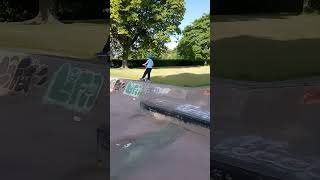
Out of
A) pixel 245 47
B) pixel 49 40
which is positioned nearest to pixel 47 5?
pixel 49 40

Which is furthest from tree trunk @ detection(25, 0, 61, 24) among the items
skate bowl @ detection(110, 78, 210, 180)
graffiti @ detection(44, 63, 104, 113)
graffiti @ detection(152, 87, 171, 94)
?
skate bowl @ detection(110, 78, 210, 180)

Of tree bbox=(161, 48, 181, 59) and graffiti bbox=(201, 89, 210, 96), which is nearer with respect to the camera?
graffiti bbox=(201, 89, 210, 96)

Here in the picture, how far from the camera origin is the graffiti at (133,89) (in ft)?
45.9

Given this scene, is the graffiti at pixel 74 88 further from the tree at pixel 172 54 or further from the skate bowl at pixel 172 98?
the tree at pixel 172 54

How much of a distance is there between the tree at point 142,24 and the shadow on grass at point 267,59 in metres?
4.96

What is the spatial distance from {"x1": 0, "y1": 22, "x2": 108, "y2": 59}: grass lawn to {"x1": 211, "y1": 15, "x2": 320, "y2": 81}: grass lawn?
207 inches

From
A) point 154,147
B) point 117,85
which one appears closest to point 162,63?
point 117,85

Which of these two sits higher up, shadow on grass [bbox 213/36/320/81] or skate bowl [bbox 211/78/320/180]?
shadow on grass [bbox 213/36/320/81]

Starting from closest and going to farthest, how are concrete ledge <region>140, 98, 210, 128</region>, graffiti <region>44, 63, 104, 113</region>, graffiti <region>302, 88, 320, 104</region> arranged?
concrete ledge <region>140, 98, 210, 128</region>
graffiti <region>302, 88, 320, 104</region>
graffiti <region>44, 63, 104, 113</region>

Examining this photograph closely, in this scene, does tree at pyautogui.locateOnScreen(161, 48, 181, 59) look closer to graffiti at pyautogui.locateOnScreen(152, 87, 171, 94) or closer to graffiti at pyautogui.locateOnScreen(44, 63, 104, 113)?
graffiti at pyautogui.locateOnScreen(152, 87, 171, 94)

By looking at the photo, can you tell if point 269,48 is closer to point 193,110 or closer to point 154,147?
point 193,110

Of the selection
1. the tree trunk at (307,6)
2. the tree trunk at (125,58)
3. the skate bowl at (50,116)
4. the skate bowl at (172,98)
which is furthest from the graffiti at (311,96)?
the tree trunk at (125,58)

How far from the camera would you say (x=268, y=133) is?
7199 mm

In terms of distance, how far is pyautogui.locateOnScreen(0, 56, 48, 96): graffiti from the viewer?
11.9 meters
